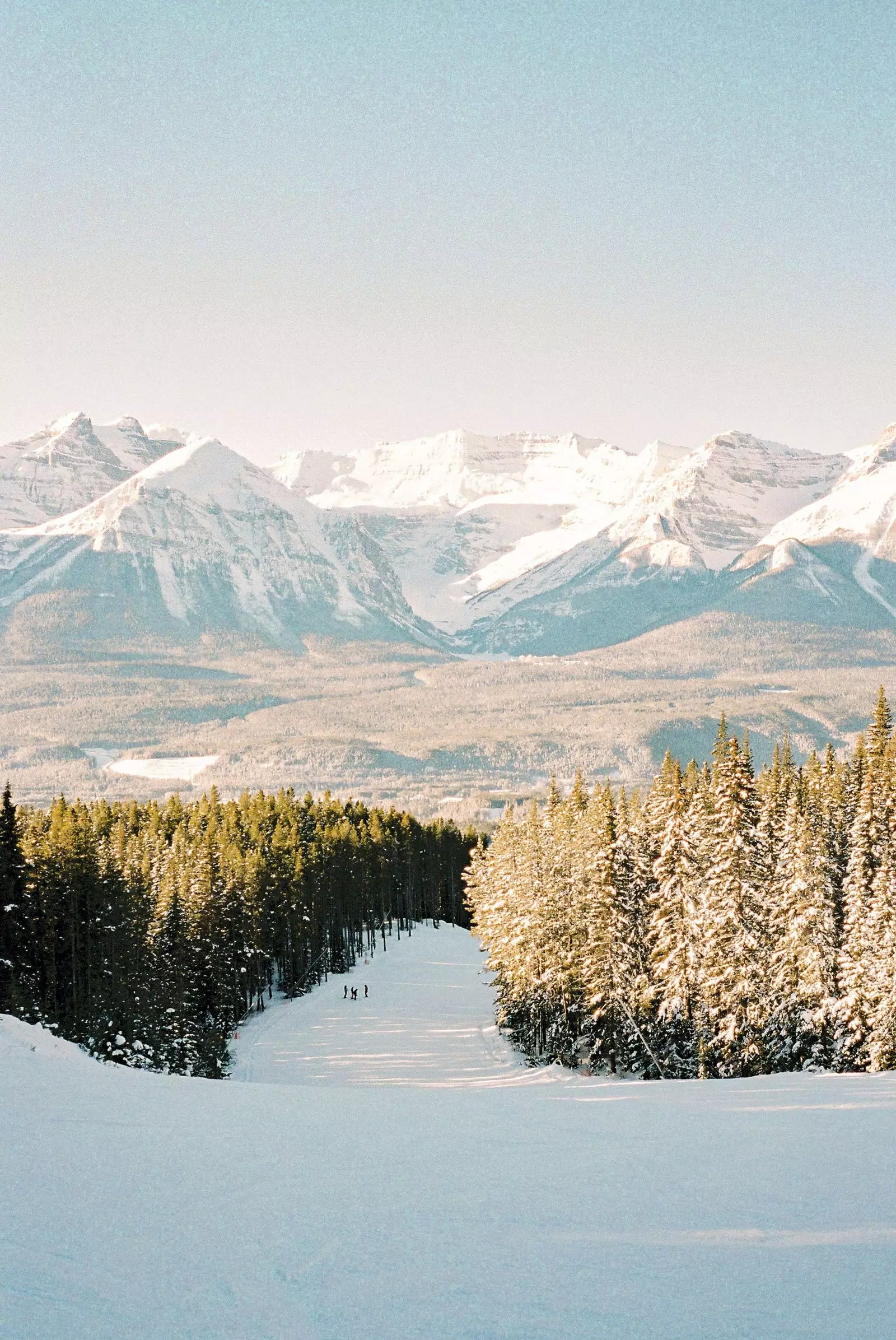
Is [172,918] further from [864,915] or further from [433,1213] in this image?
[433,1213]

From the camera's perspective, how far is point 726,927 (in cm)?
4569

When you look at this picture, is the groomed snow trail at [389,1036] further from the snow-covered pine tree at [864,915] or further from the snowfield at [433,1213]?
the snowfield at [433,1213]

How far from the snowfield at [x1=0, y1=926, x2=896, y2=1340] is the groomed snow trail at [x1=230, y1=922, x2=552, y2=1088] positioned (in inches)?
955

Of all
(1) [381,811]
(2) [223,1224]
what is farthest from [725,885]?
(1) [381,811]

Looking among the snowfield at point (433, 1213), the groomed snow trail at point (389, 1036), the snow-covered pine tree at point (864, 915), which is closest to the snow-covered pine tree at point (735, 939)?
the snow-covered pine tree at point (864, 915)

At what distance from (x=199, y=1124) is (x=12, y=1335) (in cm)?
1075

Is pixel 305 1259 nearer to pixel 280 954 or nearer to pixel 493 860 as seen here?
pixel 493 860

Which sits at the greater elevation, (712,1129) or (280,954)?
(712,1129)

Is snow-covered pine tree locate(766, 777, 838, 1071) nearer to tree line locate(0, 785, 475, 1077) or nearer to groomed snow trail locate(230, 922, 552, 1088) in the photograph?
groomed snow trail locate(230, 922, 552, 1088)

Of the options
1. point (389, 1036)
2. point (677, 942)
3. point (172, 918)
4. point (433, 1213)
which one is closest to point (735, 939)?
point (677, 942)

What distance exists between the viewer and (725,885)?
4581cm

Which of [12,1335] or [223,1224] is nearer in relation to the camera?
[12,1335]

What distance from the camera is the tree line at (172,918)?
47.1 metres

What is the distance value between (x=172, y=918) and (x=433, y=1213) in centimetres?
4490
